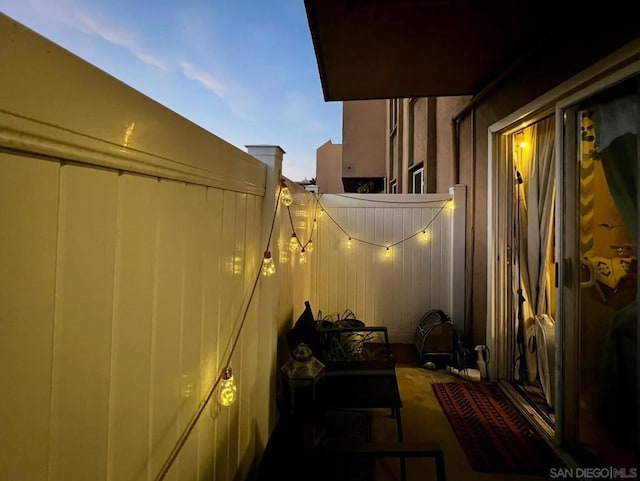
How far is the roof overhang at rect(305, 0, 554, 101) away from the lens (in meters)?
1.76

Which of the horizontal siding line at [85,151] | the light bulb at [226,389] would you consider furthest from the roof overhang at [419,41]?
the light bulb at [226,389]

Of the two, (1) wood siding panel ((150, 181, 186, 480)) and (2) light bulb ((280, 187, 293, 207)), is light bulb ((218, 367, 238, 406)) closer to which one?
(1) wood siding panel ((150, 181, 186, 480))

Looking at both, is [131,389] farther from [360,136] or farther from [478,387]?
[360,136]

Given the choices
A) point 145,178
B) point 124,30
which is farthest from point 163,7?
point 145,178

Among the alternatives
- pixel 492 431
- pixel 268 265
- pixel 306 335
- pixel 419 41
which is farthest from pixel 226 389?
pixel 419 41

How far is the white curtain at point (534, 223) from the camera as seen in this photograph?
88.7 inches

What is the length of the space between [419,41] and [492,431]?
8.27 ft

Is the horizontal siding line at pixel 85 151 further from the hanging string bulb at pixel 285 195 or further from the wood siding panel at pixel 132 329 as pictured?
the hanging string bulb at pixel 285 195

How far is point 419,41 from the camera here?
211 cm

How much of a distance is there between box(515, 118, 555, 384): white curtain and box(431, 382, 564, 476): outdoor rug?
0.42 metres

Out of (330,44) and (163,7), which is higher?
(163,7)

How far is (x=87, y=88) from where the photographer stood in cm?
54

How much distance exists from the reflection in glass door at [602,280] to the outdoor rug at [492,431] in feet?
0.70

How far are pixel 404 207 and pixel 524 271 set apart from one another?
4.59ft
